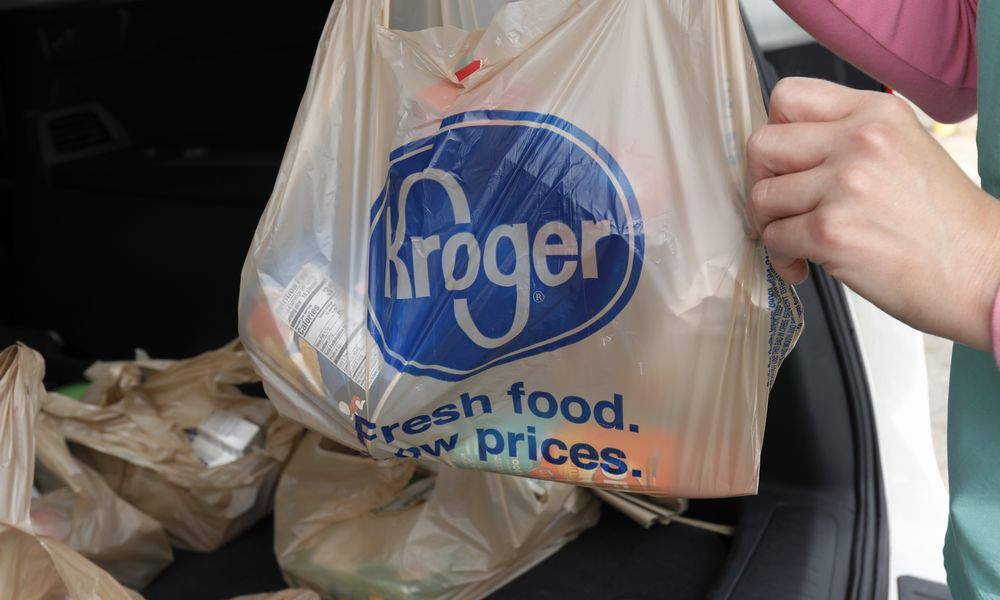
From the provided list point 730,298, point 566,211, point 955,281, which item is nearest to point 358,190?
point 566,211

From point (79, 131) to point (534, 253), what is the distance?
1.92 m

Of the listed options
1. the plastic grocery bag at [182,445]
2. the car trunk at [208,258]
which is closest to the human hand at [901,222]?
the car trunk at [208,258]

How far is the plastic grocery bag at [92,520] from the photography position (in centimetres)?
136

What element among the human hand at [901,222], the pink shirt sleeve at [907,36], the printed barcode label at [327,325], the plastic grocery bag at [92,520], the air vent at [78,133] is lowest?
the plastic grocery bag at [92,520]

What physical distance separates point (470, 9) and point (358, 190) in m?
0.22

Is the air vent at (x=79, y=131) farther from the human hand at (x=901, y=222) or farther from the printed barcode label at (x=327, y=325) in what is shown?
the human hand at (x=901, y=222)

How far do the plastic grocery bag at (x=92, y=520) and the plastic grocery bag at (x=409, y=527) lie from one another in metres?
0.25

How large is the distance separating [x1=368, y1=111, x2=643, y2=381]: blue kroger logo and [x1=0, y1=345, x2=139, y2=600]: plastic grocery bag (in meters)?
0.43

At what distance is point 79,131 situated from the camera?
227 cm

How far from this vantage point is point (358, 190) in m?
0.81

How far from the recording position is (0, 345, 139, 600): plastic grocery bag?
35.4 inches

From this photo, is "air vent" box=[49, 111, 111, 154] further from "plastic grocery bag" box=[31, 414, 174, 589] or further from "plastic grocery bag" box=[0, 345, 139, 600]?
"plastic grocery bag" box=[0, 345, 139, 600]

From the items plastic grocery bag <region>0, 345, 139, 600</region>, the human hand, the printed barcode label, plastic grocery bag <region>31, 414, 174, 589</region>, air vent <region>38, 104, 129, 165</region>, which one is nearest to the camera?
the human hand

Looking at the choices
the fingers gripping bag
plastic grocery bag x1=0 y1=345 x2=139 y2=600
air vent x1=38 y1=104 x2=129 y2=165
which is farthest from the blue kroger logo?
air vent x1=38 y1=104 x2=129 y2=165
